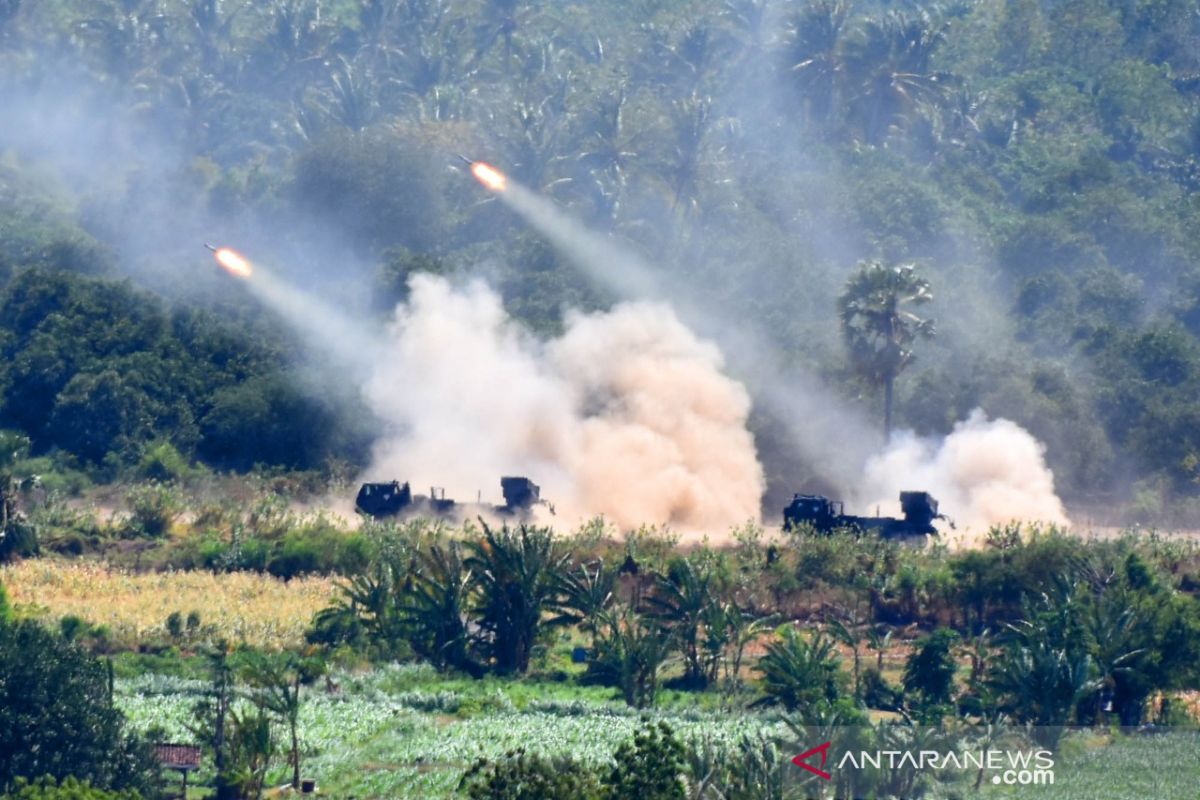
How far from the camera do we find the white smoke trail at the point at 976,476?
300 feet

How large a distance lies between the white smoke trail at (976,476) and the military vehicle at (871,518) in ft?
13.9

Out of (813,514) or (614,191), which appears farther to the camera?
(614,191)

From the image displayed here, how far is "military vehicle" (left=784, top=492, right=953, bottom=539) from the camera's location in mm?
83438

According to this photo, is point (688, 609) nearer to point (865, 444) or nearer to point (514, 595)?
point (514, 595)

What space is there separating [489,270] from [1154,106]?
5259 centimetres

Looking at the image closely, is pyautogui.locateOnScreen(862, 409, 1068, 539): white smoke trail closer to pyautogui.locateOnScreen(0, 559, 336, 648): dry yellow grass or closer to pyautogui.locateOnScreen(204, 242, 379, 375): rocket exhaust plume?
pyautogui.locateOnScreen(204, 242, 379, 375): rocket exhaust plume

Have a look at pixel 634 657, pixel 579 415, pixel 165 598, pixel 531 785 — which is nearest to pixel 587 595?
pixel 634 657

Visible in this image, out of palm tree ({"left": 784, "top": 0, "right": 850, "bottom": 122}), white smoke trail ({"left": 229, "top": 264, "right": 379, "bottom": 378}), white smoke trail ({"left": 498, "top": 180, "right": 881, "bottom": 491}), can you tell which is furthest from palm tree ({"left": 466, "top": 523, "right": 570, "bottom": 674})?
palm tree ({"left": 784, "top": 0, "right": 850, "bottom": 122})

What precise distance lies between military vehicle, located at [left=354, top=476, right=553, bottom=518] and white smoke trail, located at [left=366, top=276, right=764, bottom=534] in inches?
70.2

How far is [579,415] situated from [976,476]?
48.8 ft

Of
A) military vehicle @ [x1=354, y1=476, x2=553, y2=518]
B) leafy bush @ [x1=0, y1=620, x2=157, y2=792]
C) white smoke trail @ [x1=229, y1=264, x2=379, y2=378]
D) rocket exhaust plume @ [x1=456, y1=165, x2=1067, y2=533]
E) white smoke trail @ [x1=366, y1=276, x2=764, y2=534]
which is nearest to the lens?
leafy bush @ [x1=0, y1=620, x2=157, y2=792]

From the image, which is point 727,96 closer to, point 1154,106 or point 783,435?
point 1154,106

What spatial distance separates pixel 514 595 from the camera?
66.9 metres

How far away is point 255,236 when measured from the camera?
431 ft
